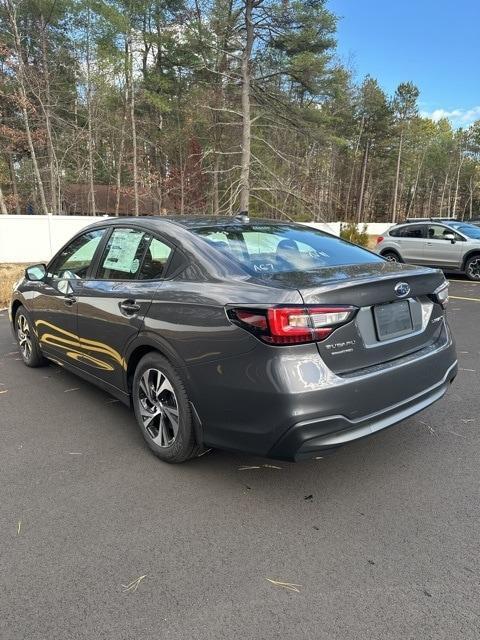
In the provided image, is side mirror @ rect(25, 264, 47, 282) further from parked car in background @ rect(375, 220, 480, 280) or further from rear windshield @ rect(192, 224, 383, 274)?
parked car in background @ rect(375, 220, 480, 280)

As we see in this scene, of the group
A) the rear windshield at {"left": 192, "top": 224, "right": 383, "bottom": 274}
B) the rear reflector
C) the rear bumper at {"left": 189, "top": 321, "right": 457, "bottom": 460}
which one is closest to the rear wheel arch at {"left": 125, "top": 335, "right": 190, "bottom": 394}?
the rear bumper at {"left": 189, "top": 321, "right": 457, "bottom": 460}

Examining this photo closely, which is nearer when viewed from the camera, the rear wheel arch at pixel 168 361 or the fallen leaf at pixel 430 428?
the rear wheel arch at pixel 168 361

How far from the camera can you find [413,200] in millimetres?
70250

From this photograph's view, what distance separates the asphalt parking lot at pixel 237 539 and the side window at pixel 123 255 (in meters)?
1.21

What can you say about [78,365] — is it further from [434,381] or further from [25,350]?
[434,381]

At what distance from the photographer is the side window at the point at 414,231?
524 inches

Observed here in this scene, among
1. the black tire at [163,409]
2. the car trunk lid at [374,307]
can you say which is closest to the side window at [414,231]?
the car trunk lid at [374,307]

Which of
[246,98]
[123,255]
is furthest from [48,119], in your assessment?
[123,255]

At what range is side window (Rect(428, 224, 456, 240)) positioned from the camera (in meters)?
12.7

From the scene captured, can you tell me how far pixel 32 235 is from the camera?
18.7 meters

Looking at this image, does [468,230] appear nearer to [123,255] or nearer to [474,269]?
[474,269]

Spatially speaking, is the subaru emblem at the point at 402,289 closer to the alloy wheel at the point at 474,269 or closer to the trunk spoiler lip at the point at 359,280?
the trunk spoiler lip at the point at 359,280

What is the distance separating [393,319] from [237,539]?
1.49m

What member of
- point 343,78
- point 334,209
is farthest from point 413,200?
point 343,78
